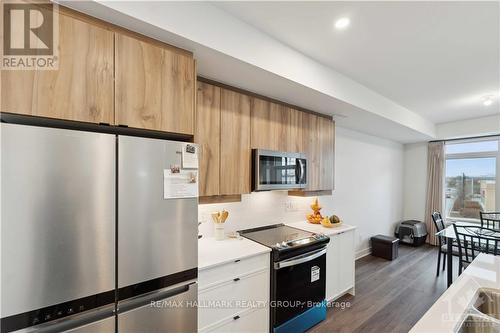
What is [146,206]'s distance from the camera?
4.21 feet

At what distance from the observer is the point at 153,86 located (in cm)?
137

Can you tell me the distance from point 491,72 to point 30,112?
4.08 metres

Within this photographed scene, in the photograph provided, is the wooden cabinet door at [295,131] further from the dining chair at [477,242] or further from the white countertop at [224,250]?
the dining chair at [477,242]

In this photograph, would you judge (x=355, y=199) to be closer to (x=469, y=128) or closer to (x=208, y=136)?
(x=469, y=128)

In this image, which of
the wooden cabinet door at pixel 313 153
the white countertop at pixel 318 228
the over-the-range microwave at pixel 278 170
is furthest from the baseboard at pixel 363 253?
the over-the-range microwave at pixel 278 170

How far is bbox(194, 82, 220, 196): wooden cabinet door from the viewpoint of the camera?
1957mm

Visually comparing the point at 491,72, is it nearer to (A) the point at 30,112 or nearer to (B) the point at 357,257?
(B) the point at 357,257

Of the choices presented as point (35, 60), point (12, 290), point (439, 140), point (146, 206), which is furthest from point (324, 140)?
point (439, 140)

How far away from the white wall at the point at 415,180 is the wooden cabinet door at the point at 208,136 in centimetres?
561

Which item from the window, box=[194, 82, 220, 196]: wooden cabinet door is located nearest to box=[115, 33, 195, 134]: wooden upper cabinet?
box=[194, 82, 220, 196]: wooden cabinet door

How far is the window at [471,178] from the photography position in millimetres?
4508

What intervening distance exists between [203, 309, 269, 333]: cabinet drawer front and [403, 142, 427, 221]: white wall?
5279mm

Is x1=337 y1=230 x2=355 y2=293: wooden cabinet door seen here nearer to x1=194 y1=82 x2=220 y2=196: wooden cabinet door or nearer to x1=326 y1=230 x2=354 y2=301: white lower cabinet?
x1=326 y1=230 x2=354 y2=301: white lower cabinet

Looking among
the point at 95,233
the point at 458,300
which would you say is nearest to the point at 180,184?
the point at 95,233
